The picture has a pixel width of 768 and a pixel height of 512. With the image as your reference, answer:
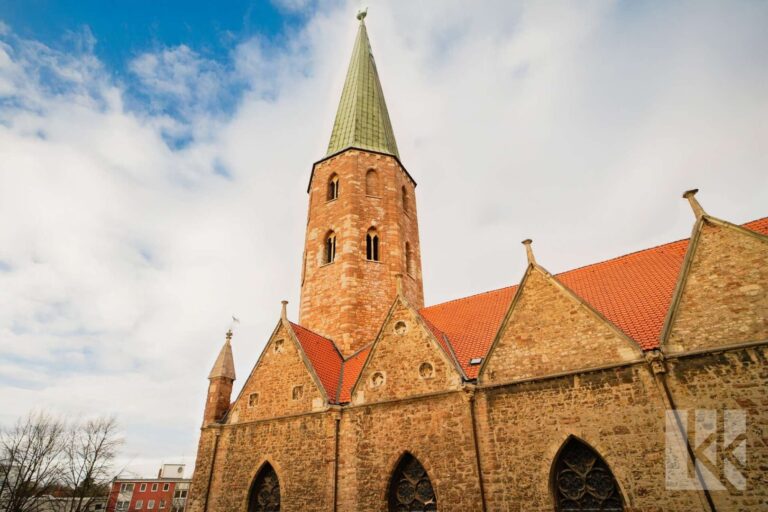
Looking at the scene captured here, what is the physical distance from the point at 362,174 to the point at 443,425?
1326 centimetres

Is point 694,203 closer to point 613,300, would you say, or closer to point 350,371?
point 613,300

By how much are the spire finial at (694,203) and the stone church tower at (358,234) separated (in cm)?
1054

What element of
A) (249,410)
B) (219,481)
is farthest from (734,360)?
(219,481)

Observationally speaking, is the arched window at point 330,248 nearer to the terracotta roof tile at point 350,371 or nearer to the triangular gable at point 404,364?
the terracotta roof tile at point 350,371

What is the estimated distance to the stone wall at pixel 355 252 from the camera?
17375 millimetres

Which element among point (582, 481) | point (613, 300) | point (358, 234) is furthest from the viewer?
point (358, 234)

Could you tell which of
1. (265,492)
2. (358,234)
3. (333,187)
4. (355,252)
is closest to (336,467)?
(265,492)

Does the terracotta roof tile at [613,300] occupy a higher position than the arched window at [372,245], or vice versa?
the arched window at [372,245]

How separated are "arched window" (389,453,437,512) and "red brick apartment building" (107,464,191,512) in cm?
6282

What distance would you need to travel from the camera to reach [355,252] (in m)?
18.5

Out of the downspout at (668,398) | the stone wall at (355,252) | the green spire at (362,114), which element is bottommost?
the downspout at (668,398)

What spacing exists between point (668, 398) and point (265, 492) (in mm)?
11062

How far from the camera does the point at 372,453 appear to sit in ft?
37.8

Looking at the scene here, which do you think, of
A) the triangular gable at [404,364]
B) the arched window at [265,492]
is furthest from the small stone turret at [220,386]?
the triangular gable at [404,364]
